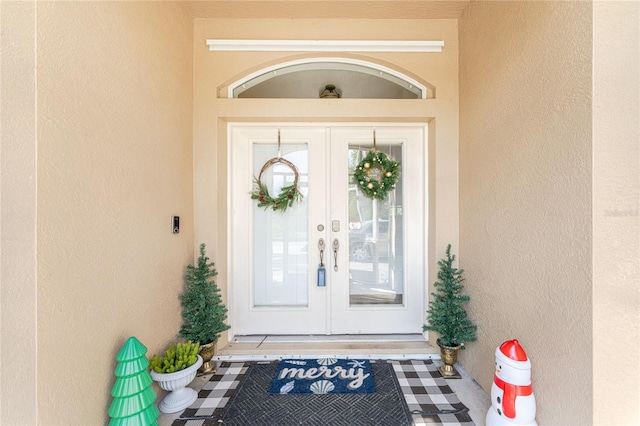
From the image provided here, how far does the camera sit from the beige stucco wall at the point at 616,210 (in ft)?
3.37

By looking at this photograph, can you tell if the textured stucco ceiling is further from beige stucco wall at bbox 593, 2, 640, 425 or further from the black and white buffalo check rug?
the black and white buffalo check rug

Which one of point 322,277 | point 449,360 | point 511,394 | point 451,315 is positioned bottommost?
point 449,360

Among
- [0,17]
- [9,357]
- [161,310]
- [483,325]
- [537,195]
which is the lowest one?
[483,325]

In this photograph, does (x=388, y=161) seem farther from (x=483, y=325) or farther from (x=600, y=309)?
(x=600, y=309)

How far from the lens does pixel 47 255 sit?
975mm

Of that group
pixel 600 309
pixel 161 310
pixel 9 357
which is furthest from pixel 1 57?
pixel 600 309

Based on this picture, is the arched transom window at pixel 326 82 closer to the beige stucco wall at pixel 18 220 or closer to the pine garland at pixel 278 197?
the pine garland at pixel 278 197

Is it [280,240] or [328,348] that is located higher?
[280,240]

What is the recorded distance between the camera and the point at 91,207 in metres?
1.17

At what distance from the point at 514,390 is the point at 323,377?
107 centimetres

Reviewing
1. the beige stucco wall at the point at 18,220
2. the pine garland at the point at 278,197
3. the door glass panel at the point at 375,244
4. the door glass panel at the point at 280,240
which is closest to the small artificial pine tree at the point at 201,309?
the door glass panel at the point at 280,240

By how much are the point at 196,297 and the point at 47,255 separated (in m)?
0.95

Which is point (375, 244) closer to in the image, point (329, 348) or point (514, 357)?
point (329, 348)

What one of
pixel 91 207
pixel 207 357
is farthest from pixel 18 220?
pixel 207 357
